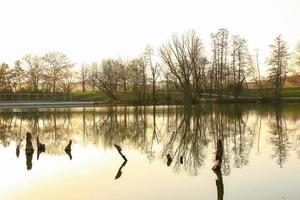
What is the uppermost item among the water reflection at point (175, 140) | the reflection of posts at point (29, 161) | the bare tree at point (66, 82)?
the bare tree at point (66, 82)

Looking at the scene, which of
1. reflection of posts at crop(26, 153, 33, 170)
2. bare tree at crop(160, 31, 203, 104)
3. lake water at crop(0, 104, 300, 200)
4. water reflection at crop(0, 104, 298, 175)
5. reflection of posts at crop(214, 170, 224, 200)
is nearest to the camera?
reflection of posts at crop(214, 170, 224, 200)

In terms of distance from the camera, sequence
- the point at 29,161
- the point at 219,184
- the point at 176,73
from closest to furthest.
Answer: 1. the point at 219,184
2. the point at 29,161
3. the point at 176,73

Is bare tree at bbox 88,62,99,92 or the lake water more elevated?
bare tree at bbox 88,62,99,92

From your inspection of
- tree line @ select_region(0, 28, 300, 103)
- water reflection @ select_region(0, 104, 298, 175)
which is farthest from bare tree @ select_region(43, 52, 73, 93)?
water reflection @ select_region(0, 104, 298, 175)

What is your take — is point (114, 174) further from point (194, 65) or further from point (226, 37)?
point (226, 37)

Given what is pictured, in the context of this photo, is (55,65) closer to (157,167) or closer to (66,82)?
(66,82)

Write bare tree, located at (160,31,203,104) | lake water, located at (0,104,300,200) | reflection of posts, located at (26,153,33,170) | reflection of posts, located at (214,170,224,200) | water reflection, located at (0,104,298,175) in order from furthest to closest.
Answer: bare tree, located at (160,31,203,104) → water reflection, located at (0,104,298,175) → reflection of posts, located at (26,153,33,170) → lake water, located at (0,104,300,200) → reflection of posts, located at (214,170,224,200)

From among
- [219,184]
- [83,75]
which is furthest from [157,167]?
[83,75]

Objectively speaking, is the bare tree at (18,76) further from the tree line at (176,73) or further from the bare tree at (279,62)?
the bare tree at (279,62)

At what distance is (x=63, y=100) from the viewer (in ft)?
307

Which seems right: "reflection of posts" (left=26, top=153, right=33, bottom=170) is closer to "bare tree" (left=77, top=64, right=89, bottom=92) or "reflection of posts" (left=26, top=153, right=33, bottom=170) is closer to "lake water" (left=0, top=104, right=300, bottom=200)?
"lake water" (left=0, top=104, right=300, bottom=200)

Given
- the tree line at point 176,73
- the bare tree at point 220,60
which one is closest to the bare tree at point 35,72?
the tree line at point 176,73

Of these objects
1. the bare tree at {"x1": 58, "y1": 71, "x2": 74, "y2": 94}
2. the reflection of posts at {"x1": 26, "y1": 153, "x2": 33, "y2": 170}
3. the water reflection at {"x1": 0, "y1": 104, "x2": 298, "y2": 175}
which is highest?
the bare tree at {"x1": 58, "y1": 71, "x2": 74, "y2": 94}

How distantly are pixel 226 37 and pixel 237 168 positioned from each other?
247 ft
